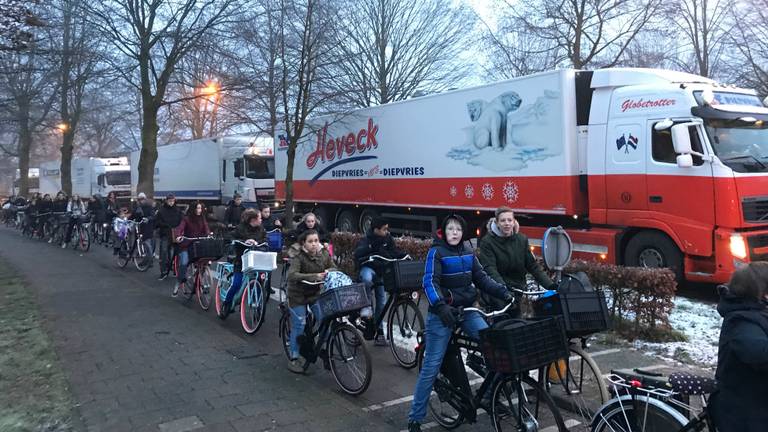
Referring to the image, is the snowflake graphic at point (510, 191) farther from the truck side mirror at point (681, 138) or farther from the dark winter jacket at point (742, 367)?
the dark winter jacket at point (742, 367)

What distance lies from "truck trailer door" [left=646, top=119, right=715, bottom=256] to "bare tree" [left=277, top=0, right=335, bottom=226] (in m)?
7.94

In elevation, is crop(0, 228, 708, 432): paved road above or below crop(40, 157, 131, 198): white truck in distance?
below

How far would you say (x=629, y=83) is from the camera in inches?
398

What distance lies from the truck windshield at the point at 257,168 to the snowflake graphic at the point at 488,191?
12825mm

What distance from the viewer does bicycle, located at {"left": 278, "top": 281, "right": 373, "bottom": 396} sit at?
519 cm

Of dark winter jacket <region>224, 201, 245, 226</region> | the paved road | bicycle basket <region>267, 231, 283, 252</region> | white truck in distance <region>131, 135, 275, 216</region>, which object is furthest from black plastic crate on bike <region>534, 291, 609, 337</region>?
white truck in distance <region>131, 135, 275, 216</region>

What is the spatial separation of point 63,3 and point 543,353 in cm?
1747

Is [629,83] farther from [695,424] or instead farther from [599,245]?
[695,424]

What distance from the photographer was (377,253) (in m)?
6.88

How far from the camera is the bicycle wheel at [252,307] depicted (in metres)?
7.35

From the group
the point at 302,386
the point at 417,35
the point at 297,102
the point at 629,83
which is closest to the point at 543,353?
the point at 302,386

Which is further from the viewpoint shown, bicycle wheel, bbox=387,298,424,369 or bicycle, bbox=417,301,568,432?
bicycle wheel, bbox=387,298,424,369

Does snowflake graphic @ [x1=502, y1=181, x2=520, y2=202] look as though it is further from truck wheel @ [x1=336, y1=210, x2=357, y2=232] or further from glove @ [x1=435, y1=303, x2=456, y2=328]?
glove @ [x1=435, y1=303, x2=456, y2=328]

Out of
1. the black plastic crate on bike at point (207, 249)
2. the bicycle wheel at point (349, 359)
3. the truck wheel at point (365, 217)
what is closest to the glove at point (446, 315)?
the bicycle wheel at point (349, 359)
